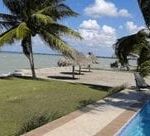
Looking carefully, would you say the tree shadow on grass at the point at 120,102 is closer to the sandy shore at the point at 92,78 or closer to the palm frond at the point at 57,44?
the palm frond at the point at 57,44

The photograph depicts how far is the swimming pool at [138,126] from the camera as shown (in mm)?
10917

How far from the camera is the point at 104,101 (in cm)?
1535

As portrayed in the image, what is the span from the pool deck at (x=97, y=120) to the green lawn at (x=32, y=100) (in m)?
0.92

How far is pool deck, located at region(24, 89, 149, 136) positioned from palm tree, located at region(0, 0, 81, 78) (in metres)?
7.69

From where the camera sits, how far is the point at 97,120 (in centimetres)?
1141

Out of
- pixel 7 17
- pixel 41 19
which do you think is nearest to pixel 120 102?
pixel 41 19

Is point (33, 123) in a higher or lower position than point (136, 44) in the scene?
lower

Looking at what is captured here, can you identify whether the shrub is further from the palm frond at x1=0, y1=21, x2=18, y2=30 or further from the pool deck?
the palm frond at x1=0, y1=21, x2=18, y2=30

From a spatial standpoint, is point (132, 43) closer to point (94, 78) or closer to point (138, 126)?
point (138, 126)

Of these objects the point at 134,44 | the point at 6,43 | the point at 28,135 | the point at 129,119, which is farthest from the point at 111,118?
the point at 6,43

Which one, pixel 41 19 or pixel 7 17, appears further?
pixel 7 17

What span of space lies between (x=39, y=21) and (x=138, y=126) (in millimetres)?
11910

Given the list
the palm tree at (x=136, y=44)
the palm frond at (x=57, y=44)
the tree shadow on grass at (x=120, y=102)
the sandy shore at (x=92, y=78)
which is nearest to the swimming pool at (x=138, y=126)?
the tree shadow on grass at (x=120, y=102)

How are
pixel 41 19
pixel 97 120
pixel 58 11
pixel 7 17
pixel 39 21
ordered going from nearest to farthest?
pixel 97 120
pixel 41 19
pixel 39 21
pixel 7 17
pixel 58 11
